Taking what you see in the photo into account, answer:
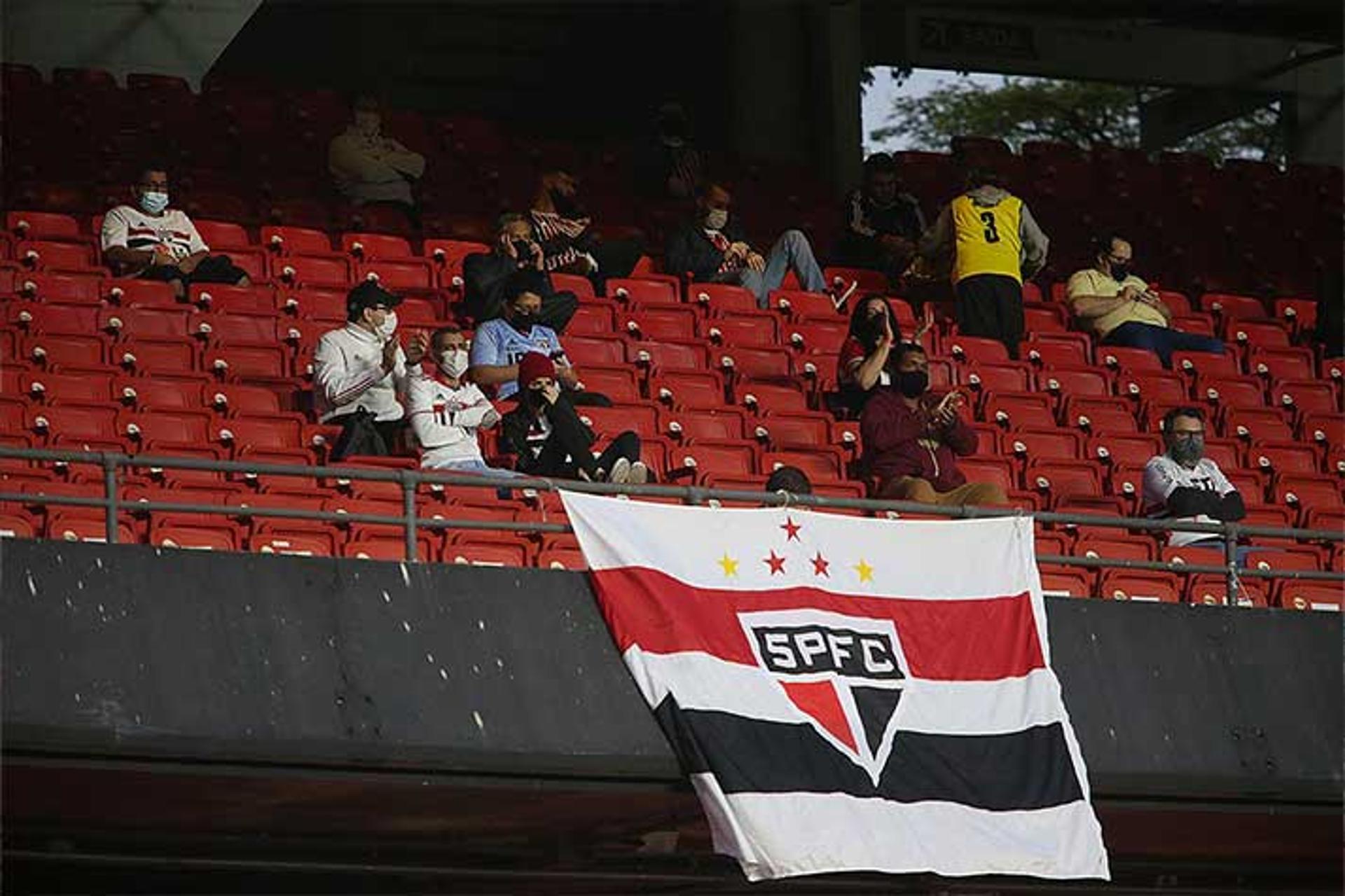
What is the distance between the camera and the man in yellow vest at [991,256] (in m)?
17.5

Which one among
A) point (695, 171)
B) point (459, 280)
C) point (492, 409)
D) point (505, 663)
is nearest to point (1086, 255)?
point (695, 171)

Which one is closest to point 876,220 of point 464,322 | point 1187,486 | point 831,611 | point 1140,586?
point 464,322

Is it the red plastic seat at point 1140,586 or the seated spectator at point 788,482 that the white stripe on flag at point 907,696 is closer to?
the seated spectator at point 788,482

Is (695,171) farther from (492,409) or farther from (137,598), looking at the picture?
(137,598)

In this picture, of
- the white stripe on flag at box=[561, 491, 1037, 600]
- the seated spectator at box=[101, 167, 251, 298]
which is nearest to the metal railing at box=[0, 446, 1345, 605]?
the white stripe on flag at box=[561, 491, 1037, 600]

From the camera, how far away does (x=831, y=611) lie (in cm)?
1252

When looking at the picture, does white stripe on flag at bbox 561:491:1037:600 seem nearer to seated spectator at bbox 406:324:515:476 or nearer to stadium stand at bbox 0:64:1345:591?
stadium stand at bbox 0:64:1345:591

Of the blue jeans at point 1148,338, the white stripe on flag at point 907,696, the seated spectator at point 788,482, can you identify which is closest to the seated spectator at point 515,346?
the seated spectator at point 788,482

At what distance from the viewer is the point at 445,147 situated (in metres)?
20.3

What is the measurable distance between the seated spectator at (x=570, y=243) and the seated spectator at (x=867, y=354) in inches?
79.0

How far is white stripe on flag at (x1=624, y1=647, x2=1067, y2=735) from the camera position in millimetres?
12094

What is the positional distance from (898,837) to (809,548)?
4.33ft

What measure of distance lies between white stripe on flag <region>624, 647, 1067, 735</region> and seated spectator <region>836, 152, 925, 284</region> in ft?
21.0

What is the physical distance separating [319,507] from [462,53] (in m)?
14.0
